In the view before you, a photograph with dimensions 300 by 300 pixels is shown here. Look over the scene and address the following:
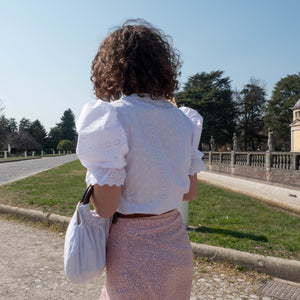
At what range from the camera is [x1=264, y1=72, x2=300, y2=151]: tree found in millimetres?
53969

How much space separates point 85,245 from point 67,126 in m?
108

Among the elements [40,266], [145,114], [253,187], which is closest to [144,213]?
[145,114]

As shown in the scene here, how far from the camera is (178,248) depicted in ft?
4.62

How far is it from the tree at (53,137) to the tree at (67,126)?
3.33 m

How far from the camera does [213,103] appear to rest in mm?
52500

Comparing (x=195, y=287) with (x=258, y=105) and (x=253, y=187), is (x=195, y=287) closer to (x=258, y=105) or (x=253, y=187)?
(x=253, y=187)

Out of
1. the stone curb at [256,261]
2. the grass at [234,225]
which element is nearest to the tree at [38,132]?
the grass at [234,225]

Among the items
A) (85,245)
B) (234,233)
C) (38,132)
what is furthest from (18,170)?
(38,132)

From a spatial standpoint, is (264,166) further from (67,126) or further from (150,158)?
(67,126)

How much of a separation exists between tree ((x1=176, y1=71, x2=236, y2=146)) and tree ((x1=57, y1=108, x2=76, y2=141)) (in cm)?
5954

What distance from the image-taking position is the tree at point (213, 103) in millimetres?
52312

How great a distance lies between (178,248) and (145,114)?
631mm

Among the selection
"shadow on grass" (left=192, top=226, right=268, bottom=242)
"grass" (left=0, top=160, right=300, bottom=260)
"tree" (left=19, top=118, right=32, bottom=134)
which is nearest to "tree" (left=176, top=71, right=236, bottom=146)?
"grass" (left=0, top=160, right=300, bottom=260)

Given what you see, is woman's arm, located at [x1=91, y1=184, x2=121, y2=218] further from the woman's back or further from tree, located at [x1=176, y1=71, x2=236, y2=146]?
tree, located at [x1=176, y1=71, x2=236, y2=146]
